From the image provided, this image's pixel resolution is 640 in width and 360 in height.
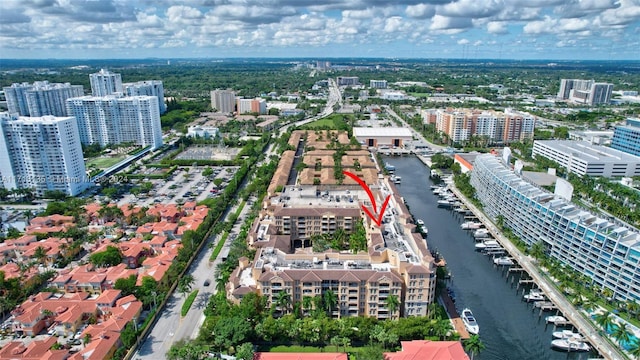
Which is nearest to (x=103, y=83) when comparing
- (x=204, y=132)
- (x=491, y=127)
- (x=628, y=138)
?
(x=204, y=132)

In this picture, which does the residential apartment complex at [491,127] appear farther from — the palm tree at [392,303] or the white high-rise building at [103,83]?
the white high-rise building at [103,83]

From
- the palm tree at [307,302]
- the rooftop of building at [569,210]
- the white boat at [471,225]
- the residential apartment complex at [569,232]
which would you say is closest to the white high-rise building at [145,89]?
the white boat at [471,225]

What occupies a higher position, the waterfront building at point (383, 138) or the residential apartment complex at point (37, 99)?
the residential apartment complex at point (37, 99)

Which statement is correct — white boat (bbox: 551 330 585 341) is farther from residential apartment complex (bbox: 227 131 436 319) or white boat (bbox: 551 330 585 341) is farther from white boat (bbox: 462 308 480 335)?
residential apartment complex (bbox: 227 131 436 319)

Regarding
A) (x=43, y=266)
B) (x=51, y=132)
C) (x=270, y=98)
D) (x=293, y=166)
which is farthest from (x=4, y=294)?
(x=270, y=98)

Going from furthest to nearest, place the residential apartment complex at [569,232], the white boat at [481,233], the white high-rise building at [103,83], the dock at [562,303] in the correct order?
1. the white high-rise building at [103,83]
2. the white boat at [481,233]
3. the residential apartment complex at [569,232]
4. the dock at [562,303]

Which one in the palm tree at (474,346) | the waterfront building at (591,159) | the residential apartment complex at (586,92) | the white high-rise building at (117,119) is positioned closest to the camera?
the palm tree at (474,346)

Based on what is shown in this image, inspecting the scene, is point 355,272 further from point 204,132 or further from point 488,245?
point 204,132

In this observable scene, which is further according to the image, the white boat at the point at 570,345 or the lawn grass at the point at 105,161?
the lawn grass at the point at 105,161

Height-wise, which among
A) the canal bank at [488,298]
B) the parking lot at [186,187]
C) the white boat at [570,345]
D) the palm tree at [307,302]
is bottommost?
the canal bank at [488,298]
